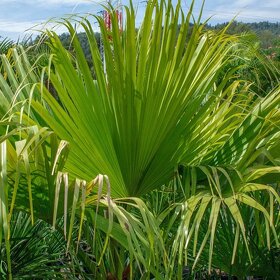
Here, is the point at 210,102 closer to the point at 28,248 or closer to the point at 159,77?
the point at 159,77

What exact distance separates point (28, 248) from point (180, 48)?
974 millimetres

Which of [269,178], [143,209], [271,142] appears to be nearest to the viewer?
[143,209]

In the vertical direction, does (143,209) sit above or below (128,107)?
below

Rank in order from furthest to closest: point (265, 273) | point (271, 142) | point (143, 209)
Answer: point (265, 273)
point (271, 142)
point (143, 209)

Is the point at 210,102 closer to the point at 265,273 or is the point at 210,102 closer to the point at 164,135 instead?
the point at 164,135

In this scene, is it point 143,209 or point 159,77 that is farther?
point 159,77

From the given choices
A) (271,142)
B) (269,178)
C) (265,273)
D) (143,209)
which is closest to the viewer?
(143,209)

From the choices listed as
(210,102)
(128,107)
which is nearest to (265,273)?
(210,102)

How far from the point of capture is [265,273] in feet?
6.32

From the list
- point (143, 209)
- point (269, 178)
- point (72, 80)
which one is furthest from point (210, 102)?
point (143, 209)

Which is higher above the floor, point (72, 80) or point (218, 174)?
point (72, 80)

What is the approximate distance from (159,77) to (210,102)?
21cm

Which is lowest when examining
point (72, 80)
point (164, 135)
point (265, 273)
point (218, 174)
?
point (265, 273)

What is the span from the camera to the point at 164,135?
1.54 m
